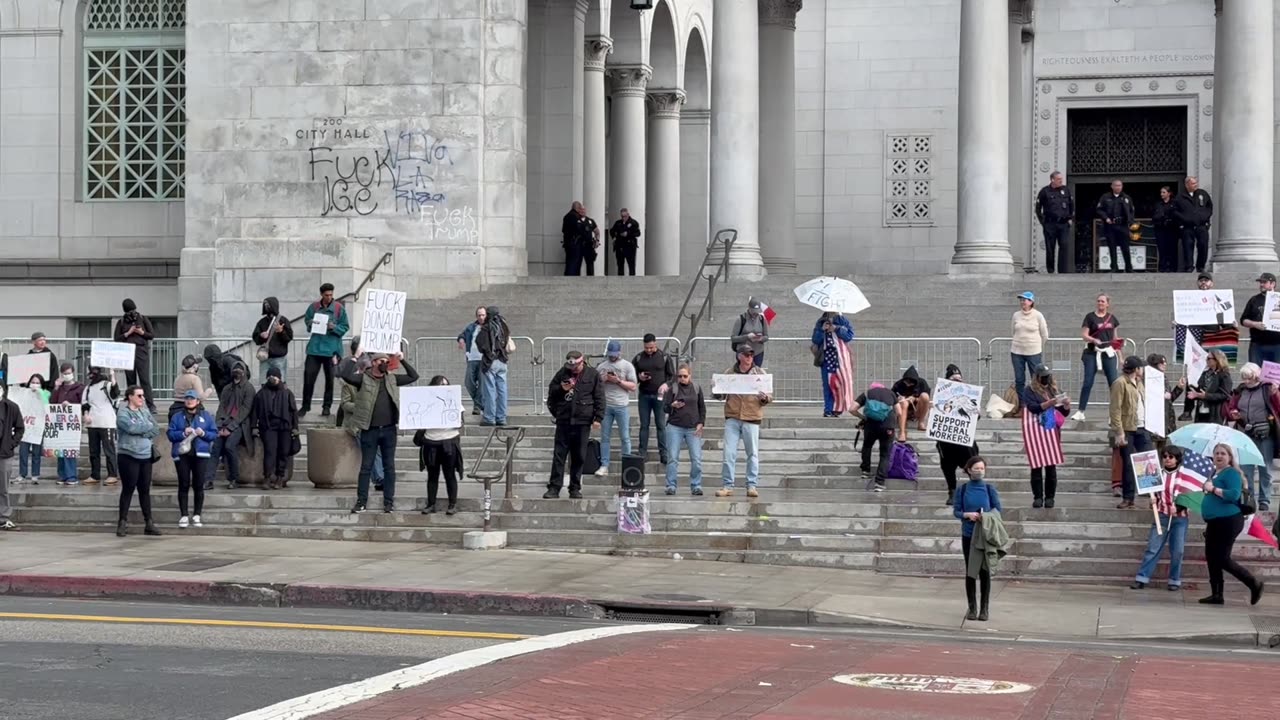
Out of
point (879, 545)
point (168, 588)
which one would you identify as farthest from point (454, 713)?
point (879, 545)

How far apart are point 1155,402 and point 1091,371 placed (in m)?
3.75

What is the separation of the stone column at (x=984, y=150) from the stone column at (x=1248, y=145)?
3.65 metres

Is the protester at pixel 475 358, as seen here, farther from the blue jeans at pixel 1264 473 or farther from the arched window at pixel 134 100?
the arched window at pixel 134 100

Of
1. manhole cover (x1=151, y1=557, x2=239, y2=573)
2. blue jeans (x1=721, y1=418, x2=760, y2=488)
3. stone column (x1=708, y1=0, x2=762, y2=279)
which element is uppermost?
stone column (x1=708, y1=0, x2=762, y2=279)

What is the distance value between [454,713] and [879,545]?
1006 centimetres

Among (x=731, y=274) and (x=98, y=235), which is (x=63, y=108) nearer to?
(x=98, y=235)

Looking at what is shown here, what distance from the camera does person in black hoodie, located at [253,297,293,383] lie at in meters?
25.7

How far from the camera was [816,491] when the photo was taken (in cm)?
2253

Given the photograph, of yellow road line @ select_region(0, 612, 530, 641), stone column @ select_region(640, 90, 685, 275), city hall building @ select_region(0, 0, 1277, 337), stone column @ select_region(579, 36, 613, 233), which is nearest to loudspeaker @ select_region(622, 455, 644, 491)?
yellow road line @ select_region(0, 612, 530, 641)

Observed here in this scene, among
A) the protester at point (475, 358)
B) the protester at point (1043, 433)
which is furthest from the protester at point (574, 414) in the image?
the protester at point (1043, 433)

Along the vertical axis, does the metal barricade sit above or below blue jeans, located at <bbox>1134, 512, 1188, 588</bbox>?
above

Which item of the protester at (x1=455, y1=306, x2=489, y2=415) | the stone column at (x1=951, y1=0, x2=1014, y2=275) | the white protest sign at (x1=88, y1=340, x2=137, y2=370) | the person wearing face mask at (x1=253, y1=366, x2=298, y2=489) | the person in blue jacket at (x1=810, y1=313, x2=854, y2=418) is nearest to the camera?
the person wearing face mask at (x1=253, y1=366, x2=298, y2=489)

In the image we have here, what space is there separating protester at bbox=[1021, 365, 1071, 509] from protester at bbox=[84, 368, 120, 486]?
11294mm

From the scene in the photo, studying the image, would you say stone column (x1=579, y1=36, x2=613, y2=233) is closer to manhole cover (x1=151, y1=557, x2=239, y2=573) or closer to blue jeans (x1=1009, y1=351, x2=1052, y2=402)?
blue jeans (x1=1009, y1=351, x2=1052, y2=402)
